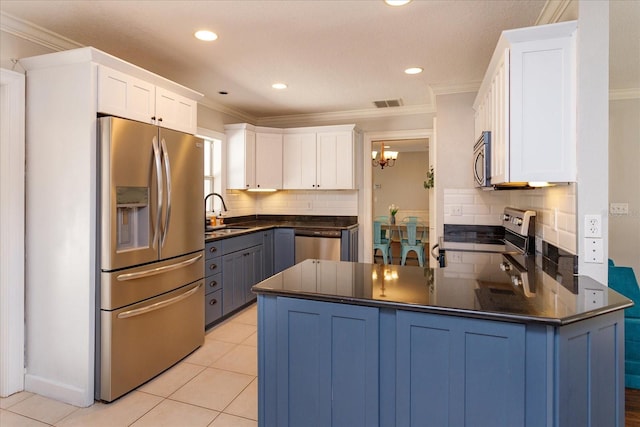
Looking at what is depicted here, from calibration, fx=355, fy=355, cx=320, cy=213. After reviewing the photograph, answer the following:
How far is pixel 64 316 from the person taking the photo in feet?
7.58

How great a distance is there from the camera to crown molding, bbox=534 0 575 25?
6.60ft

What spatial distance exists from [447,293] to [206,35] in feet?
7.88

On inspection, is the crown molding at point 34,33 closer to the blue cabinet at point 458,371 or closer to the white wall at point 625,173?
the blue cabinet at point 458,371

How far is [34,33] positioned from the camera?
2.43 m

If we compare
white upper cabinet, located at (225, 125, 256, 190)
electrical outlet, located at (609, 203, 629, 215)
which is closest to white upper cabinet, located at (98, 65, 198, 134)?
white upper cabinet, located at (225, 125, 256, 190)

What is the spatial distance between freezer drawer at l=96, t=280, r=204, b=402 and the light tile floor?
0.31 feet

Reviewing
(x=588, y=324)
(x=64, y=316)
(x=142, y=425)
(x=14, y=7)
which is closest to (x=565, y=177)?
(x=588, y=324)

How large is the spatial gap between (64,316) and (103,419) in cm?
70

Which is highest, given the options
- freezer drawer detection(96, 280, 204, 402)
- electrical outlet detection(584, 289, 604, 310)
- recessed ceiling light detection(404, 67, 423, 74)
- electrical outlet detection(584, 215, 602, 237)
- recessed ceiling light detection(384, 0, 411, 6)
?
recessed ceiling light detection(404, 67, 423, 74)

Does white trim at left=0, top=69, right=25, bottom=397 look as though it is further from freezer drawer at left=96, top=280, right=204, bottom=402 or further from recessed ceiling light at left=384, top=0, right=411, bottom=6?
recessed ceiling light at left=384, top=0, right=411, bottom=6

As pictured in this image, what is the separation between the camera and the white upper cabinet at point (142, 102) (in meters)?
2.30

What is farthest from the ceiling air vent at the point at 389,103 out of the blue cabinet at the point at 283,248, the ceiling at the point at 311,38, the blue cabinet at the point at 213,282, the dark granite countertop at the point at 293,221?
the blue cabinet at the point at 213,282

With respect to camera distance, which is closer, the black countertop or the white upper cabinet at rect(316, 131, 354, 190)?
the black countertop

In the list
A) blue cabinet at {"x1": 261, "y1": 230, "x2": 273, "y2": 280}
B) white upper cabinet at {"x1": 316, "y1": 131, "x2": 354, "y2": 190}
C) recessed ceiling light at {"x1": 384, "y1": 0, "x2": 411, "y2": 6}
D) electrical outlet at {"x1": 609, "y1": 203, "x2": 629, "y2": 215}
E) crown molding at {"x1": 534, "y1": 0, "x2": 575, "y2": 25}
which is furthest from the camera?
white upper cabinet at {"x1": 316, "y1": 131, "x2": 354, "y2": 190}
